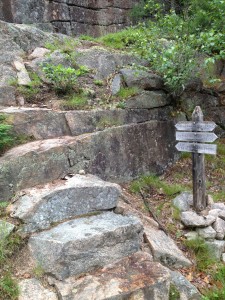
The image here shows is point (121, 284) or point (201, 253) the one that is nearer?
point (121, 284)

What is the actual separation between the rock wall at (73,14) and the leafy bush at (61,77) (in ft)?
19.7

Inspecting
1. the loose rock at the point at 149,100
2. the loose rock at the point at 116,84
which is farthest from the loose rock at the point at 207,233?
the loose rock at the point at 116,84

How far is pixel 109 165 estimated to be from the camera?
241 inches

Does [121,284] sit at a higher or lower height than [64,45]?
lower

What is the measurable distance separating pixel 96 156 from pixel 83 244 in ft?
7.94

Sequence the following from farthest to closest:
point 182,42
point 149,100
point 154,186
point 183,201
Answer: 1. point 149,100
2. point 182,42
3. point 154,186
4. point 183,201

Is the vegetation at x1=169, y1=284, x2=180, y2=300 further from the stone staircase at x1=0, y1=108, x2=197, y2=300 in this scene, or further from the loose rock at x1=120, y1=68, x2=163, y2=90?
the loose rock at x1=120, y1=68, x2=163, y2=90

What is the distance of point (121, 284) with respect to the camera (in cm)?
345

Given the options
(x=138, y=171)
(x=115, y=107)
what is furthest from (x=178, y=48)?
(x=138, y=171)

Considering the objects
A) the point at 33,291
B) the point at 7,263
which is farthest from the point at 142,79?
the point at 33,291

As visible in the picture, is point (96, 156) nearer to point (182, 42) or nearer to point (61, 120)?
point (61, 120)

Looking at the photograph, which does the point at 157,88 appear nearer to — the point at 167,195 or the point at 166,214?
the point at 167,195

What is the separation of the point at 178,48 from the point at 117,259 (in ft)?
17.2

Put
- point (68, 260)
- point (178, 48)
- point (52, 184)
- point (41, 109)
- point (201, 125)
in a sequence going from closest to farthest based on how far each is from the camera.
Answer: point (68, 260) < point (52, 184) < point (201, 125) < point (41, 109) < point (178, 48)
